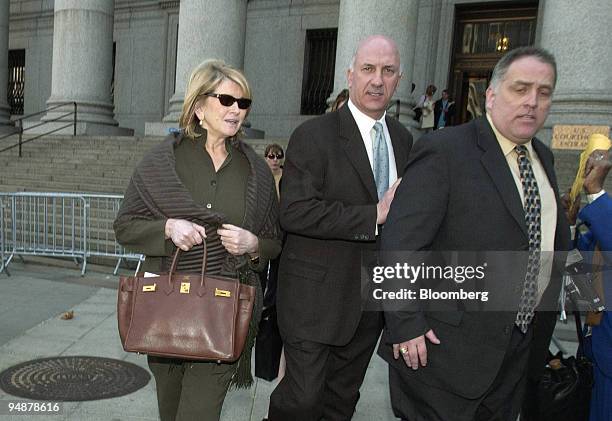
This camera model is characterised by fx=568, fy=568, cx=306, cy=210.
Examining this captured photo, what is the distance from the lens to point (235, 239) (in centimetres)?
255

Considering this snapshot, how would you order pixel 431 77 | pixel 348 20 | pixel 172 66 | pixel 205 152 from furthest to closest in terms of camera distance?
pixel 172 66 < pixel 431 77 < pixel 348 20 < pixel 205 152

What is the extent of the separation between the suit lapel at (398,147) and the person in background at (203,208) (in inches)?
27.6

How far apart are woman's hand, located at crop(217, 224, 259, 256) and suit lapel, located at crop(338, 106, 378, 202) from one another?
0.64m

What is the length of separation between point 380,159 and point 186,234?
3.51ft

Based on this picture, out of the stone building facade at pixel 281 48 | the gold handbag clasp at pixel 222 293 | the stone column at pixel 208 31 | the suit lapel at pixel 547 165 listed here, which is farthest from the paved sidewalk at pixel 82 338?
the stone column at pixel 208 31

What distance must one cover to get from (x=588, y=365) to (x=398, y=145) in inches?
60.9

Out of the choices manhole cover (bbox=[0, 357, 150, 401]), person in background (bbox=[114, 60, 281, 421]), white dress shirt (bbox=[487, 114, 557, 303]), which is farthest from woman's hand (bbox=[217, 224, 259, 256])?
manhole cover (bbox=[0, 357, 150, 401])

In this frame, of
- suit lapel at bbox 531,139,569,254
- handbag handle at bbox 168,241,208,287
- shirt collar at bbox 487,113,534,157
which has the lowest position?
handbag handle at bbox 168,241,208,287

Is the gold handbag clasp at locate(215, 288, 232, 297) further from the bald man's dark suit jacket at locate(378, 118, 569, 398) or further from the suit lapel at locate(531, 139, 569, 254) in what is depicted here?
the suit lapel at locate(531, 139, 569, 254)

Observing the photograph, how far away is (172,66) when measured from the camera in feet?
65.6

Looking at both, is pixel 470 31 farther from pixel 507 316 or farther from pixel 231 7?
pixel 507 316

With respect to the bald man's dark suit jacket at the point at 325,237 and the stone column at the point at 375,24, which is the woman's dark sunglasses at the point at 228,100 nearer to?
the bald man's dark suit jacket at the point at 325,237

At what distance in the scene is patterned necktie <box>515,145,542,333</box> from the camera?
235cm

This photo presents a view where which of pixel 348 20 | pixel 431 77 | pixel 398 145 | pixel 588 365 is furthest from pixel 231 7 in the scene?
pixel 588 365
